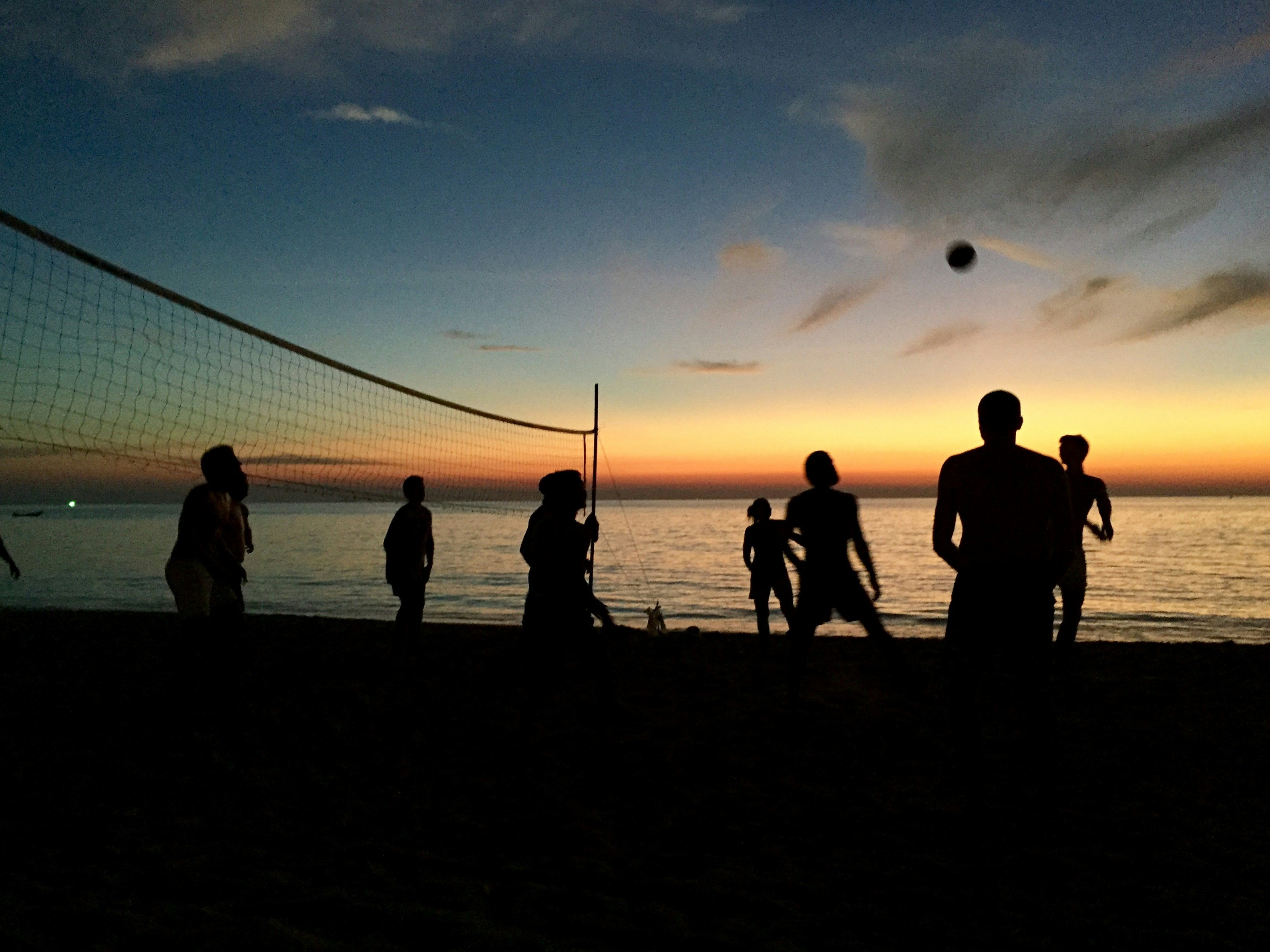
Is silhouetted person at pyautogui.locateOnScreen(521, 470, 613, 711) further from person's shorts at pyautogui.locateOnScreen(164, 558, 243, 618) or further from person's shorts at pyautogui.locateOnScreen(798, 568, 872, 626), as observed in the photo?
person's shorts at pyautogui.locateOnScreen(164, 558, 243, 618)

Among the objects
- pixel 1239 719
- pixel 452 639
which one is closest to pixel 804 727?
pixel 1239 719

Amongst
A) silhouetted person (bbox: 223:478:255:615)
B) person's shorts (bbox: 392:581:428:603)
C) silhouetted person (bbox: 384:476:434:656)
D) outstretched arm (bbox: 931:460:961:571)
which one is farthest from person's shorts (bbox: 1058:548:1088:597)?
silhouetted person (bbox: 223:478:255:615)

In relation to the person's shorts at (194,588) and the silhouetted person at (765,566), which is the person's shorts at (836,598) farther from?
the person's shorts at (194,588)

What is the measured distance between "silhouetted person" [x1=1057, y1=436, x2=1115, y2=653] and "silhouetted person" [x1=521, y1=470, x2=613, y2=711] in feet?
11.7

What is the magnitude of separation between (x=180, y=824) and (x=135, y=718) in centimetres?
225

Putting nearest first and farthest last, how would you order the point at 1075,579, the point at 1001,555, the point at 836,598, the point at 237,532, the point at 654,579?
1. the point at 1001,555
2. the point at 836,598
3. the point at 237,532
4. the point at 1075,579
5. the point at 654,579

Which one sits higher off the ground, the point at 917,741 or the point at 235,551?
the point at 235,551

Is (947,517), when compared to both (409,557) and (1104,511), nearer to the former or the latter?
(1104,511)

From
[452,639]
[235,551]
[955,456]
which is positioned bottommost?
[452,639]

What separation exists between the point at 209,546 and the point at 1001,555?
440cm

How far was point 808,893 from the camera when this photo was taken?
2955 millimetres

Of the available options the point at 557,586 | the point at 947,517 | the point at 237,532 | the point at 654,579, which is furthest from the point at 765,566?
the point at 654,579

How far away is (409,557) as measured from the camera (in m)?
7.68

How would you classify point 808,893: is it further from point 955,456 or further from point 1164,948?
point 955,456
